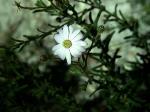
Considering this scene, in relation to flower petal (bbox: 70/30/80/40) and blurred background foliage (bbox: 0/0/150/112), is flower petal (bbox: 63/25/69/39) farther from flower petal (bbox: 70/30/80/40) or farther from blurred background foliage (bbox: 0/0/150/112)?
blurred background foliage (bbox: 0/0/150/112)

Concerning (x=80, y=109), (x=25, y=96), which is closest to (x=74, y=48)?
(x=80, y=109)

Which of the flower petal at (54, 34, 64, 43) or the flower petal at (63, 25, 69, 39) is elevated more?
the flower petal at (63, 25, 69, 39)

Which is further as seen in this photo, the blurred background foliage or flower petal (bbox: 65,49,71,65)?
the blurred background foliage

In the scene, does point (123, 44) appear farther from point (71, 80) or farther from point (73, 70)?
point (73, 70)

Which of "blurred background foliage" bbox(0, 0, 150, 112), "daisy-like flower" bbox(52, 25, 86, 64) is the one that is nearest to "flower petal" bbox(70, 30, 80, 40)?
"daisy-like flower" bbox(52, 25, 86, 64)

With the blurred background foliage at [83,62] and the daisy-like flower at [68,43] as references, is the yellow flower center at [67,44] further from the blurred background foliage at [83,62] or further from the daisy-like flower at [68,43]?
the blurred background foliage at [83,62]

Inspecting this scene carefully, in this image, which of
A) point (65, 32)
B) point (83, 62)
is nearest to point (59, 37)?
point (65, 32)
